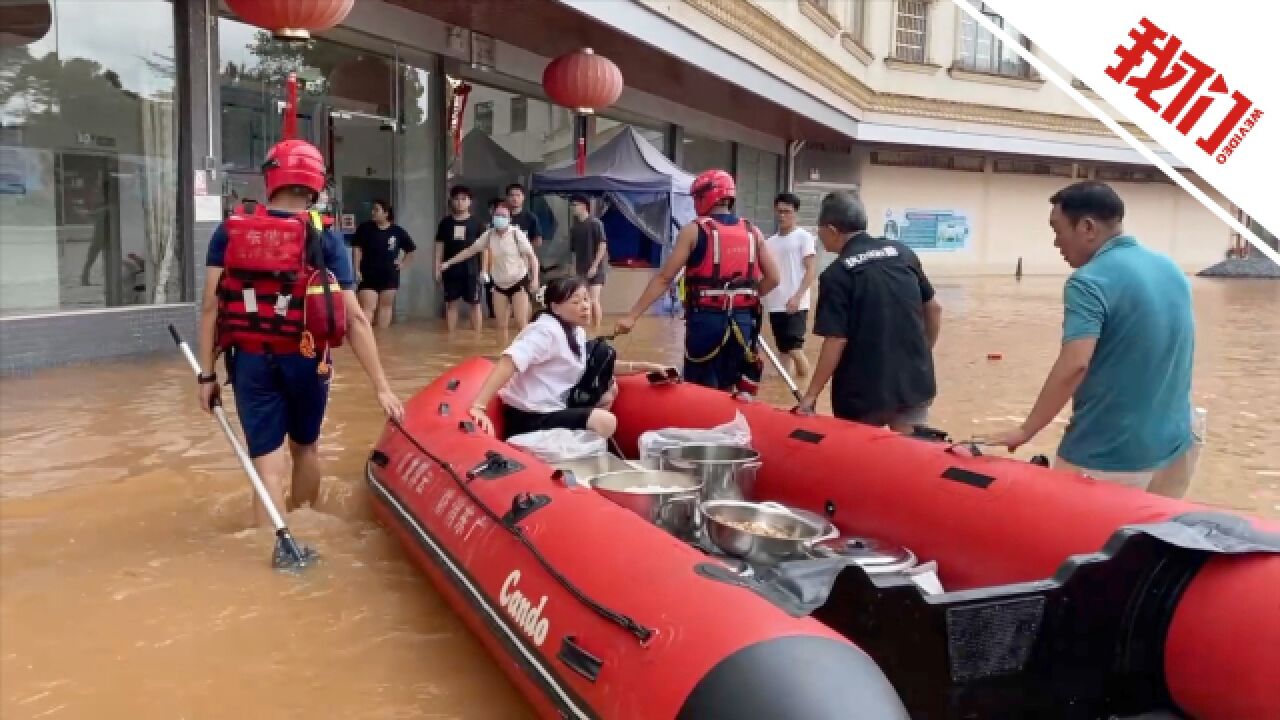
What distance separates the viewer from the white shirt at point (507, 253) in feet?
29.2

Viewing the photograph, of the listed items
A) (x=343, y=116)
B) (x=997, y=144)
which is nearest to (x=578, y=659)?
(x=343, y=116)

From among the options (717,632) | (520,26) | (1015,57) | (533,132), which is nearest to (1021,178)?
(1015,57)

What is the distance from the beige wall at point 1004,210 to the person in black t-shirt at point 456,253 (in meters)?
14.2

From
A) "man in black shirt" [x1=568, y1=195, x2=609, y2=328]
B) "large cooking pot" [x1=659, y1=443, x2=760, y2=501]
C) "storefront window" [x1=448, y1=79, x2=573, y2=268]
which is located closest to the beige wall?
"storefront window" [x1=448, y1=79, x2=573, y2=268]

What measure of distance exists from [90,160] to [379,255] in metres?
2.28

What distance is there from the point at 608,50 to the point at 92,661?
29.2 feet

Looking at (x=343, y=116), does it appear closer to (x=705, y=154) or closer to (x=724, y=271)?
(x=724, y=271)

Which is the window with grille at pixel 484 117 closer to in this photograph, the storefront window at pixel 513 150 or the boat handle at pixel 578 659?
the storefront window at pixel 513 150

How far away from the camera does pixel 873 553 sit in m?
2.87

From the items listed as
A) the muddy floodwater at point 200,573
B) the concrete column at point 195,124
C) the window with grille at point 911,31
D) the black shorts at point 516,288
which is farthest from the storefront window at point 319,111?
the window with grille at point 911,31

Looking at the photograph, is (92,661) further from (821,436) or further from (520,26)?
(520,26)

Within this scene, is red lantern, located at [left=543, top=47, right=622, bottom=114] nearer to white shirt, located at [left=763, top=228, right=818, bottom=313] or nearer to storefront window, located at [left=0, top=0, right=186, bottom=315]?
white shirt, located at [left=763, top=228, right=818, bottom=313]

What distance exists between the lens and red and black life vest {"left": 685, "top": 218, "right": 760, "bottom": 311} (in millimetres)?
4680

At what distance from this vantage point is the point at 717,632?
1.91m
